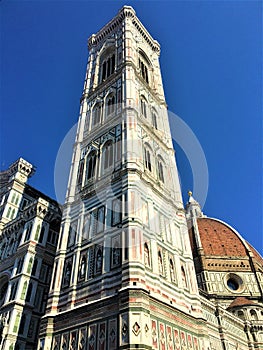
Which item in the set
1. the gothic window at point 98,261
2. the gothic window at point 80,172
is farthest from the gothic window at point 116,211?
the gothic window at point 80,172

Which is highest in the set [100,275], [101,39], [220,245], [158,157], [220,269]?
[101,39]

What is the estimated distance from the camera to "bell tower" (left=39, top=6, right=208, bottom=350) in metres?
13.6

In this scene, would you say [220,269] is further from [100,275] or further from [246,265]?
[100,275]

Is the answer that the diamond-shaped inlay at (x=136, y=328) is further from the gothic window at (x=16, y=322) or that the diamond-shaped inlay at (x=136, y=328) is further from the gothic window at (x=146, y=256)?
the gothic window at (x=16, y=322)

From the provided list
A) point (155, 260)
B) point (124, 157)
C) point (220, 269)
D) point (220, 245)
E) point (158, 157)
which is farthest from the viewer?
point (220, 245)

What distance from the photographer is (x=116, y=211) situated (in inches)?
700

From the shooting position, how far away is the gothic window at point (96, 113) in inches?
1054

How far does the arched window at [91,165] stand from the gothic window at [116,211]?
4371mm

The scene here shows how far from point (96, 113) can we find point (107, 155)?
22.4 ft

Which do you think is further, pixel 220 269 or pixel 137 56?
pixel 220 269

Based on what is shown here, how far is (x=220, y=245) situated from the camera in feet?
170

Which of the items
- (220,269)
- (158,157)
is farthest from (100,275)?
(220,269)

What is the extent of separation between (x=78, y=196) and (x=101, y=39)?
963 inches

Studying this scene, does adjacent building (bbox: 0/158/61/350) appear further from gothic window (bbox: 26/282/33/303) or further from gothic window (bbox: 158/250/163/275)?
gothic window (bbox: 158/250/163/275)
